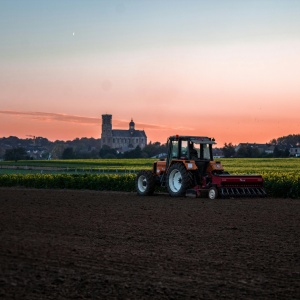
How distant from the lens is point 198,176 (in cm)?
2622

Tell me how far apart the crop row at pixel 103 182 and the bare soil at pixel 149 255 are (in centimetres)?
909

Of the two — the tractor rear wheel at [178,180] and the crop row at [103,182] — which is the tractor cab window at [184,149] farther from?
the crop row at [103,182]

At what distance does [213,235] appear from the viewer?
14.6 meters

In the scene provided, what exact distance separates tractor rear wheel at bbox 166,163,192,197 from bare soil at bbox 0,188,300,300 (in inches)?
220

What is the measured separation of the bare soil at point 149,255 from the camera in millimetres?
9125

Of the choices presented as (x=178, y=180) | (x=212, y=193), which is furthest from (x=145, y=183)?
(x=212, y=193)

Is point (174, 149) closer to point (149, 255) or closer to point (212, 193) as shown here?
point (212, 193)

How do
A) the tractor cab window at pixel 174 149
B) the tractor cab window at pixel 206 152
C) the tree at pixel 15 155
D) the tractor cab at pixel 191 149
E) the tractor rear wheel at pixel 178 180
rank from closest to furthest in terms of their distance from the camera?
the tractor rear wheel at pixel 178 180 < the tractor cab at pixel 191 149 < the tractor cab window at pixel 174 149 < the tractor cab window at pixel 206 152 < the tree at pixel 15 155

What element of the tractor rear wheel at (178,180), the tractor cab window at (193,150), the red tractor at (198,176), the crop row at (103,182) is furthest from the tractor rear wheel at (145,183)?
the crop row at (103,182)

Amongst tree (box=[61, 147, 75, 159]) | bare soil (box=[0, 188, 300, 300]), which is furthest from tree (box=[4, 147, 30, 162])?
bare soil (box=[0, 188, 300, 300])

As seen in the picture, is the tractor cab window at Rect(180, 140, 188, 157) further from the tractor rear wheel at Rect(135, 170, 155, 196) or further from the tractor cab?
the tractor rear wheel at Rect(135, 170, 155, 196)

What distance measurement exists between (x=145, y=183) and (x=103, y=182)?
971cm

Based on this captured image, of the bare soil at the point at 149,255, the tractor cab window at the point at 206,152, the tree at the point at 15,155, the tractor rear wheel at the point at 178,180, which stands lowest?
the bare soil at the point at 149,255

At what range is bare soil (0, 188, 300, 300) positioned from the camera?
912 centimetres
